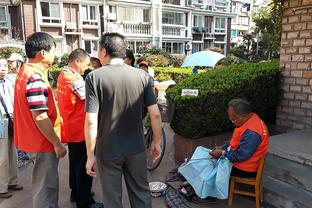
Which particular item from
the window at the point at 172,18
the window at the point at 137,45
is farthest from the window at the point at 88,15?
the window at the point at 172,18

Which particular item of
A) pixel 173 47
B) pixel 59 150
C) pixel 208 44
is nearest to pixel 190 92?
pixel 59 150

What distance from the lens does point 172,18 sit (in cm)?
3372

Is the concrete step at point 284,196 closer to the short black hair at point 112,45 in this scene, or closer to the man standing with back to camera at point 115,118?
the man standing with back to camera at point 115,118

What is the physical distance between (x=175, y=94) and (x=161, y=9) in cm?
2880

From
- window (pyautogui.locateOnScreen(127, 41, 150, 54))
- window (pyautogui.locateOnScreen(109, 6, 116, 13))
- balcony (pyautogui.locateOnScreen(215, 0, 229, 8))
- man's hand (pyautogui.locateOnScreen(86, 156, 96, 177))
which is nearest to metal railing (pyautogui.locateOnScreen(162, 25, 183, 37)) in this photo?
window (pyautogui.locateOnScreen(127, 41, 150, 54))

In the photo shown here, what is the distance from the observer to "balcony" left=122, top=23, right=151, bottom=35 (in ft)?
94.8

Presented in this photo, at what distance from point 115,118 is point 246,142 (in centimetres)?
143

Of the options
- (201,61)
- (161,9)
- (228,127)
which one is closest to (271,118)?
(228,127)

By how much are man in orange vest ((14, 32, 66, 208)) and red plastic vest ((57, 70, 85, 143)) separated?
25 centimetres

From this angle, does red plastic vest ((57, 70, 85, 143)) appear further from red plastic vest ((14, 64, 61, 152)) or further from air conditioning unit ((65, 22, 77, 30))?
air conditioning unit ((65, 22, 77, 30))

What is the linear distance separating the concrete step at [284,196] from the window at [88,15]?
25672 millimetres

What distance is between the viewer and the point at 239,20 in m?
55.4

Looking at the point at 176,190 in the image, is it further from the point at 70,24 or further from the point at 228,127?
the point at 70,24

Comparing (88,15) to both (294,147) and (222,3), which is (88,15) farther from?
(294,147)
